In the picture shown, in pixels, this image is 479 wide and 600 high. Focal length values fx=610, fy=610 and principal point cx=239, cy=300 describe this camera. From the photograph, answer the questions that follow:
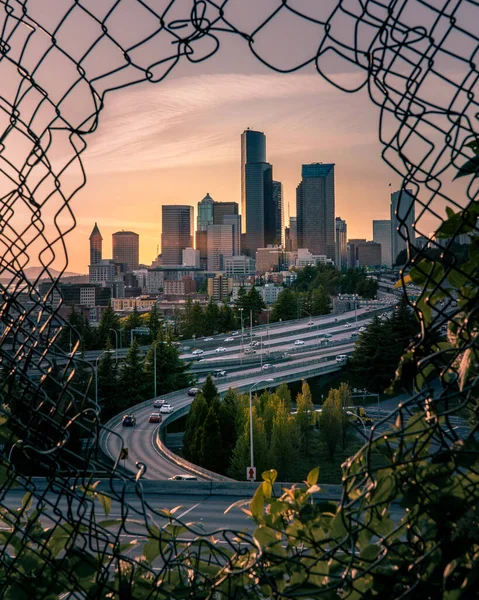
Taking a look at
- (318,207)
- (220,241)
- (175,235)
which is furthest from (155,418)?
(175,235)

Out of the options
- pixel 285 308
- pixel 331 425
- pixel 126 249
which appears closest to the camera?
pixel 331 425

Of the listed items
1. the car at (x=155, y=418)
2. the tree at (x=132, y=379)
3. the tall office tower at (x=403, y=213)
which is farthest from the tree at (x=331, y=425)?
the tall office tower at (x=403, y=213)

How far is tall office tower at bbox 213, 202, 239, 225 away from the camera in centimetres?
9925

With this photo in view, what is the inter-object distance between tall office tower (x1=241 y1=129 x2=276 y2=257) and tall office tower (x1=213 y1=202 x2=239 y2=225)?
4.10m

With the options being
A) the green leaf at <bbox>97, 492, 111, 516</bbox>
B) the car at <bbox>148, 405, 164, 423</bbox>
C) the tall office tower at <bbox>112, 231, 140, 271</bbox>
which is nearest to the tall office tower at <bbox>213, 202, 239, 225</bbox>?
the tall office tower at <bbox>112, 231, 140, 271</bbox>

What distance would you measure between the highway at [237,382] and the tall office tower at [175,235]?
65812 mm

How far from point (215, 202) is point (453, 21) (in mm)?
105302

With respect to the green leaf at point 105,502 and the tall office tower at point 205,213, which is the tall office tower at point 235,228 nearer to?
the tall office tower at point 205,213

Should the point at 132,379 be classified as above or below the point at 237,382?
above

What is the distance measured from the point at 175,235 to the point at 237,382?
7987cm

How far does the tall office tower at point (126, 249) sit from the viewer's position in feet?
318

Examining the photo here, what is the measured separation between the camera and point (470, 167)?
613mm

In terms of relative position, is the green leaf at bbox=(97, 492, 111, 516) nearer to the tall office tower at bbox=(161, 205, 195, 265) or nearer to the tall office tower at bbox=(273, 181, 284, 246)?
the tall office tower at bbox=(273, 181, 284, 246)

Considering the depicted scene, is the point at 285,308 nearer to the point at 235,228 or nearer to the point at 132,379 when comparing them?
the point at 132,379
